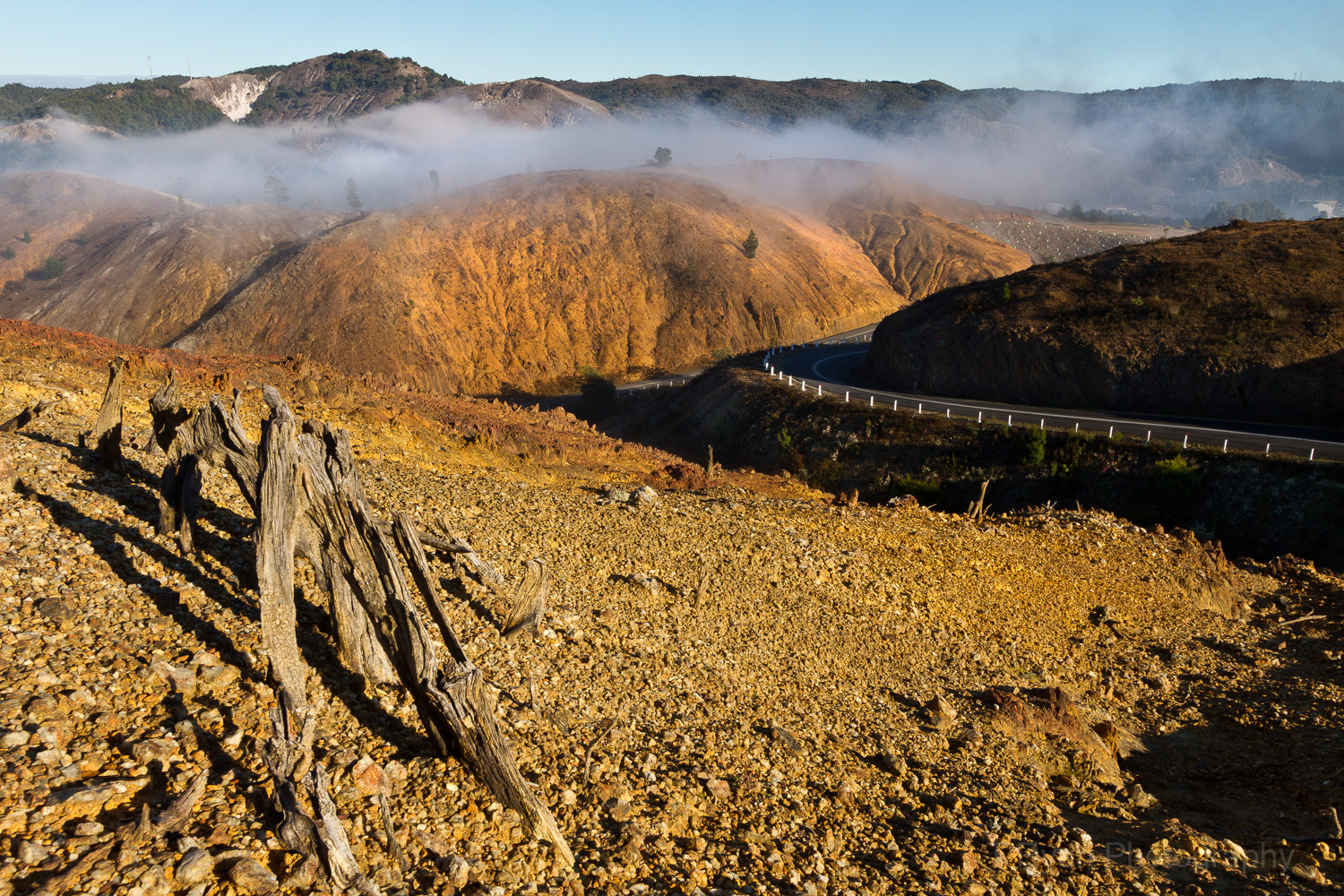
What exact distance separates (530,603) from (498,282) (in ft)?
241

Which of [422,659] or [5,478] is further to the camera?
[5,478]

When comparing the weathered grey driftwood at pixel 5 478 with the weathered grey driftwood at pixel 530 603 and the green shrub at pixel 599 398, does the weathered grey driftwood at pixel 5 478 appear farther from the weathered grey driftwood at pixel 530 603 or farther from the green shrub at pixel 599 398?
the green shrub at pixel 599 398

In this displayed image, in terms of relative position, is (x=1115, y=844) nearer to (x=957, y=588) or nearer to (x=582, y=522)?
(x=957, y=588)

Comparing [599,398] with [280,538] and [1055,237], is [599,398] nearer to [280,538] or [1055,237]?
[280,538]

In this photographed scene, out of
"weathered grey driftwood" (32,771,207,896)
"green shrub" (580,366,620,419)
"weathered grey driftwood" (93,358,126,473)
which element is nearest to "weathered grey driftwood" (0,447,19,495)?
"weathered grey driftwood" (93,358,126,473)

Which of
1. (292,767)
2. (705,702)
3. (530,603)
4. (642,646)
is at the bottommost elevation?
(705,702)

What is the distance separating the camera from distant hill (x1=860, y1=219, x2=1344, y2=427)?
31188 mm

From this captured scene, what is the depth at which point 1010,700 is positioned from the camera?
9.98m

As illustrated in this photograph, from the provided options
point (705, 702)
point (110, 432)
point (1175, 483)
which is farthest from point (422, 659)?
point (1175, 483)

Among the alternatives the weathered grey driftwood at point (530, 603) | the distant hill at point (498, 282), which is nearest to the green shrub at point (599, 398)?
the distant hill at point (498, 282)

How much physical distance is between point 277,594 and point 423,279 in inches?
2891

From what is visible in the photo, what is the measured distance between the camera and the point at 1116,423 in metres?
31.0

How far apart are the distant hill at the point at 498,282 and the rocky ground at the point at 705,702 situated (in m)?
56.6

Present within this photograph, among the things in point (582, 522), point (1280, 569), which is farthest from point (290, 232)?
point (1280, 569)
